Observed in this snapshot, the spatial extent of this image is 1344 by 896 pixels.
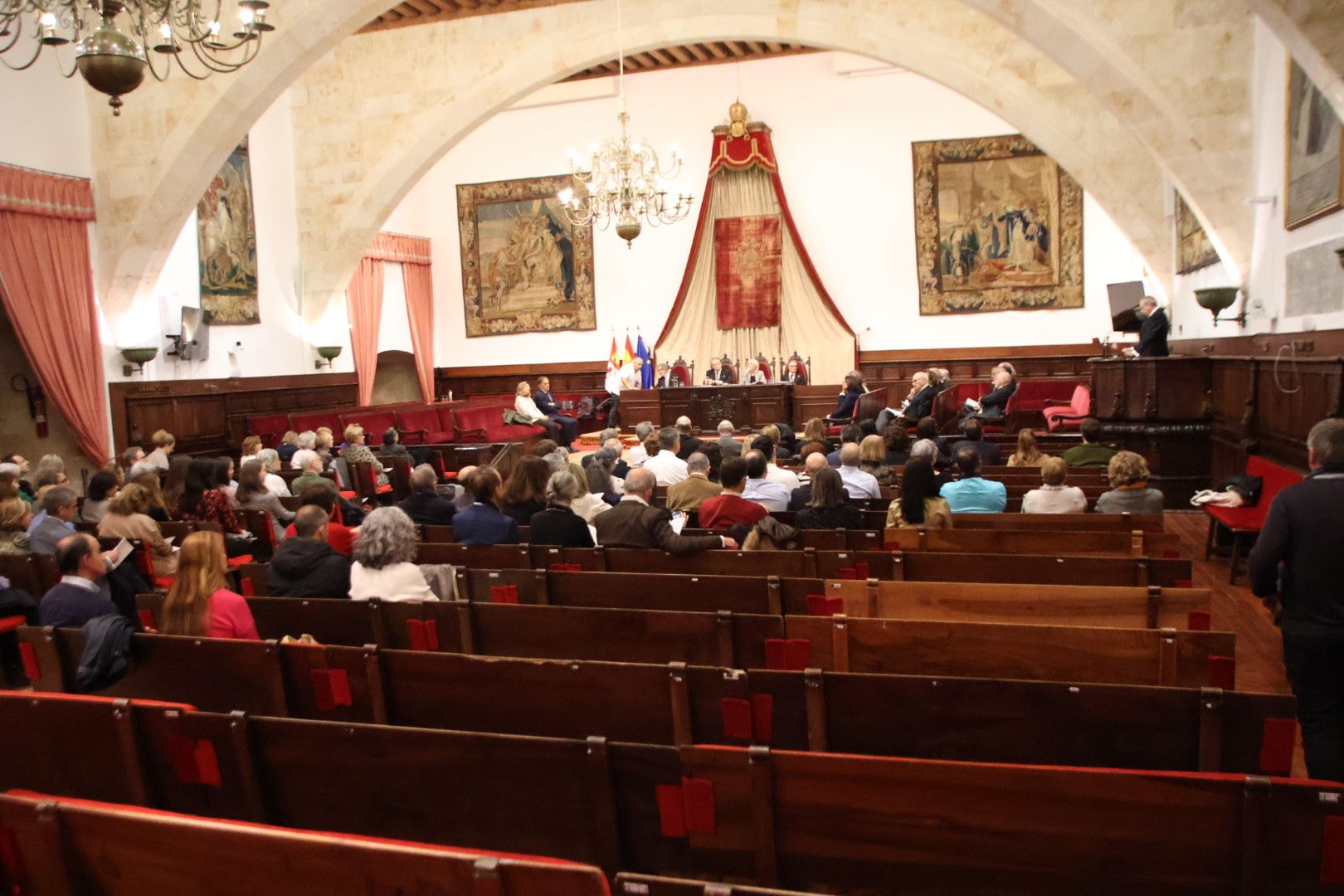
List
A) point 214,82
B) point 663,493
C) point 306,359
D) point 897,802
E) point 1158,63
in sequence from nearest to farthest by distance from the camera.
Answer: point 897,802 → point 663,493 → point 1158,63 → point 214,82 → point 306,359

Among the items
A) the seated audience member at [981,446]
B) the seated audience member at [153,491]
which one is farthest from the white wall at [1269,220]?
the seated audience member at [153,491]

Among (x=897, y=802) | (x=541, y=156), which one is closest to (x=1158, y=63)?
(x=897, y=802)

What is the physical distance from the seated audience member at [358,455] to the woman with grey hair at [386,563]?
4.82 meters

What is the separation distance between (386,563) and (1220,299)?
6.94 meters

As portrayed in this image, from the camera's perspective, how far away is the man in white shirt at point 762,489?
5656 millimetres

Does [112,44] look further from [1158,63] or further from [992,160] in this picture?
[992,160]

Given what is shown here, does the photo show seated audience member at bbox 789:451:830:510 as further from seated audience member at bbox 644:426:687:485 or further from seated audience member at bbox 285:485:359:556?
seated audience member at bbox 285:485:359:556

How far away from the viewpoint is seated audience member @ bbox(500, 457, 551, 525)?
217 inches

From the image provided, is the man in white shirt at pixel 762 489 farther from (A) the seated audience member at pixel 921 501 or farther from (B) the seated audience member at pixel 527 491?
(B) the seated audience member at pixel 527 491

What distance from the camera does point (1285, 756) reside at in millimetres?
2064

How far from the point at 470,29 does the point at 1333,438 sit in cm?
1248

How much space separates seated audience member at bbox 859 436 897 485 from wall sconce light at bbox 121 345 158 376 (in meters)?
8.19

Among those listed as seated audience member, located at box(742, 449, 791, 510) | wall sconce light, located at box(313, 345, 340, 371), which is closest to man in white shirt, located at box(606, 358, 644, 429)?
wall sconce light, located at box(313, 345, 340, 371)

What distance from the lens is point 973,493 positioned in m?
5.58
